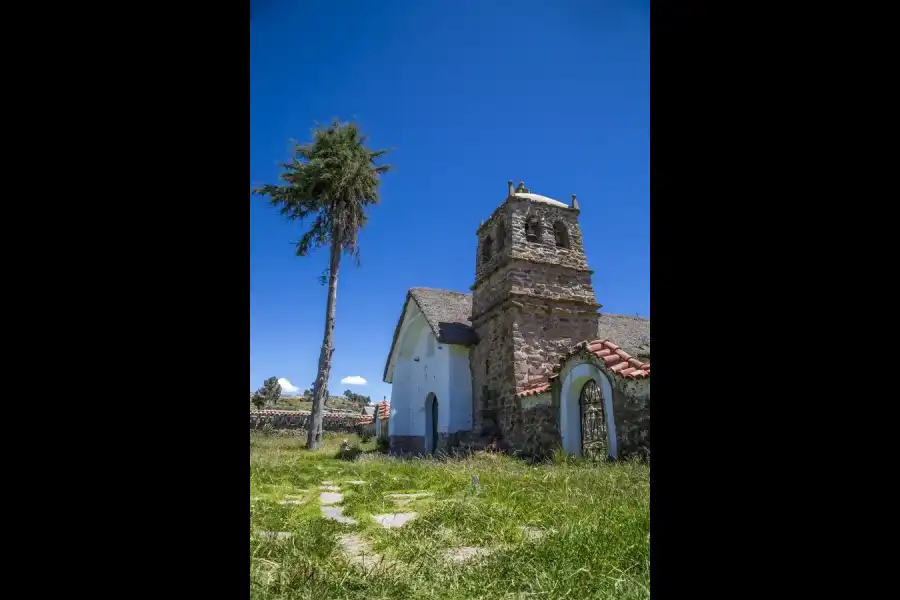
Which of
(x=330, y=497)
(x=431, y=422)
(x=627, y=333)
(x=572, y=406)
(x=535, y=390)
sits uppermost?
(x=627, y=333)

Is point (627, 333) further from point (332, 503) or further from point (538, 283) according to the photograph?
point (332, 503)

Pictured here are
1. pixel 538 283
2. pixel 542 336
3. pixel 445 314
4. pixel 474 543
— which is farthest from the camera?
pixel 445 314

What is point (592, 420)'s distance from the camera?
1066cm

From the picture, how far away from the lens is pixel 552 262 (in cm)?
1359

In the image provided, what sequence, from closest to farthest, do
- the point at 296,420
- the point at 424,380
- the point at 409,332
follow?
the point at 424,380, the point at 409,332, the point at 296,420

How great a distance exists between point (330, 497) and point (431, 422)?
11715mm

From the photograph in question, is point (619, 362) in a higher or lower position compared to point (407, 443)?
higher

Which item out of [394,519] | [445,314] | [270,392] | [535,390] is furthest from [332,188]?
[270,392]
